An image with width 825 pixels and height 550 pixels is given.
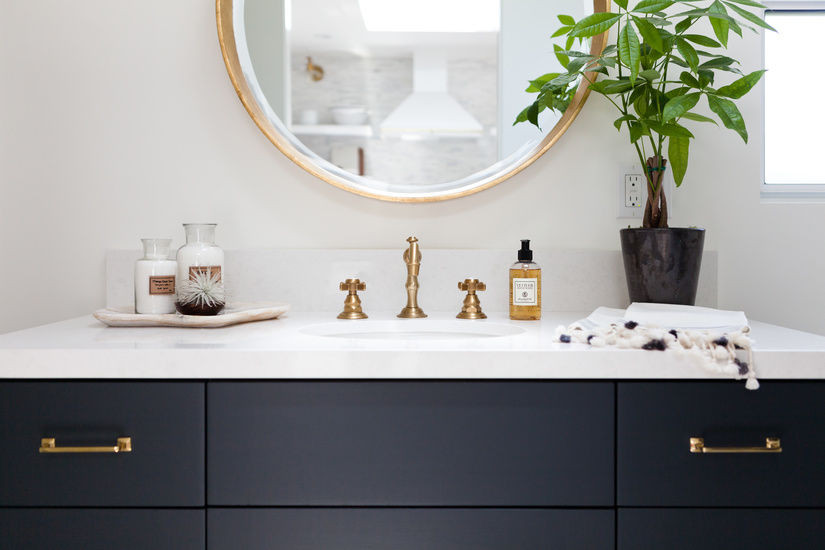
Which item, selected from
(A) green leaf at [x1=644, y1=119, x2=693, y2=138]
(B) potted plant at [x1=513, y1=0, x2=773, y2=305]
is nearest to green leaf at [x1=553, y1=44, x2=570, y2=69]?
(B) potted plant at [x1=513, y1=0, x2=773, y2=305]

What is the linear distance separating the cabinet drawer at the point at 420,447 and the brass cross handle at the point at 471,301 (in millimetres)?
414

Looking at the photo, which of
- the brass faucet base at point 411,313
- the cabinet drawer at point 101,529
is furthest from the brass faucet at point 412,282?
the cabinet drawer at point 101,529

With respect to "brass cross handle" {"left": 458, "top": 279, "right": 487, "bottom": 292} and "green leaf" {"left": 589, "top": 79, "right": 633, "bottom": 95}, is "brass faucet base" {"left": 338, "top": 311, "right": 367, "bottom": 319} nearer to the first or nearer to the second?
"brass cross handle" {"left": 458, "top": 279, "right": 487, "bottom": 292}

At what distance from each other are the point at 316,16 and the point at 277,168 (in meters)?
0.35

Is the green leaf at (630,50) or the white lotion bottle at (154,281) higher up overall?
the green leaf at (630,50)

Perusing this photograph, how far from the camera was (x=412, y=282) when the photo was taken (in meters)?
1.27

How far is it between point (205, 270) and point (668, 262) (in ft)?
2.93

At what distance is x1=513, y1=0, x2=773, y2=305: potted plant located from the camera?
3.57 ft

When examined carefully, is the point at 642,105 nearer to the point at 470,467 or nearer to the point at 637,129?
the point at 637,129

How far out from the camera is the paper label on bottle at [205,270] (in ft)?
3.76

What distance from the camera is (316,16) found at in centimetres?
136

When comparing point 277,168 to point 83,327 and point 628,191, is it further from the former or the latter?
point 628,191

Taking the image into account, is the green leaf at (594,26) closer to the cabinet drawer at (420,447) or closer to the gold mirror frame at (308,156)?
the gold mirror frame at (308,156)

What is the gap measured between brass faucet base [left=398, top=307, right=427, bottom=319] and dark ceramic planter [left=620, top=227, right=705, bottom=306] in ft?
1.47
